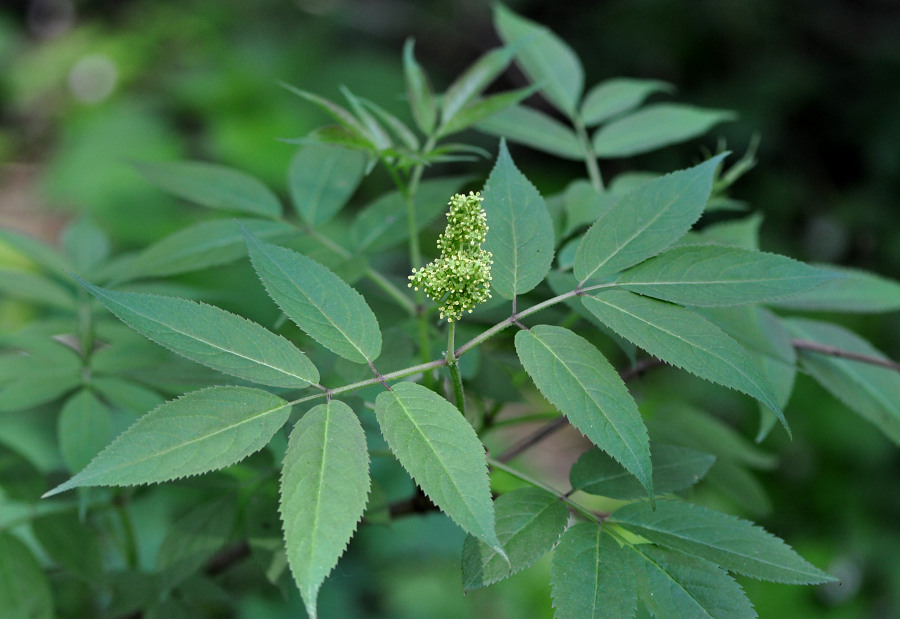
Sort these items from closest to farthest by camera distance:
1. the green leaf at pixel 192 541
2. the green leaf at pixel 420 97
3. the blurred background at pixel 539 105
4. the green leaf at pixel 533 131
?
the green leaf at pixel 192 541 → the green leaf at pixel 420 97 → the green leaf at pixel 533 131 → the blurred background at pixel 539 105

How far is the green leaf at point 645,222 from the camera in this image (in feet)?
2.48

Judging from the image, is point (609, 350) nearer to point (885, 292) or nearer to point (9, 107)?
point (885, 292)

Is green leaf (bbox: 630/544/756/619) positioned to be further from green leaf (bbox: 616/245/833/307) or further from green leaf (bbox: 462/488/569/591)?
green leaf (bbox: 616/245/833/307)

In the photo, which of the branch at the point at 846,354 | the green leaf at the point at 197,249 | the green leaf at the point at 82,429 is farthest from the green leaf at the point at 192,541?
the branch at the point at 846,354

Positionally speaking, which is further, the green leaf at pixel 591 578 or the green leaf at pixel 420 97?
the green leaf at pixel 420 97

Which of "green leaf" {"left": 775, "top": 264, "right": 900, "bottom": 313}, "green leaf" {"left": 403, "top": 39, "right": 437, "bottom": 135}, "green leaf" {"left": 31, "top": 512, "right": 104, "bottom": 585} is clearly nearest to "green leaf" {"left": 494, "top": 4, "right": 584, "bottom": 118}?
"green leaf" {"left": 403, "top": 39, "right": 437, "bottom": 135}

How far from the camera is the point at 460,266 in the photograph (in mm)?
674

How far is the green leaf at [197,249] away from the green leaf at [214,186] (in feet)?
0.21

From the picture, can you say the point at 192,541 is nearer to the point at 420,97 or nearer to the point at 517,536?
the point at 517,536

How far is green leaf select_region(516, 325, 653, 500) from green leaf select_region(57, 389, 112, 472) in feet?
2.07

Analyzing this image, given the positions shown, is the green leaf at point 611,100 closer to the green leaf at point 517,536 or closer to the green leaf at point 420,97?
the green leaf at point 420,97

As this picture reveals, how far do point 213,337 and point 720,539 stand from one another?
526 mm

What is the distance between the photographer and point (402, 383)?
0.69 metres

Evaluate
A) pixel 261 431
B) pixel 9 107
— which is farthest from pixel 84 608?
pixel 9 107
